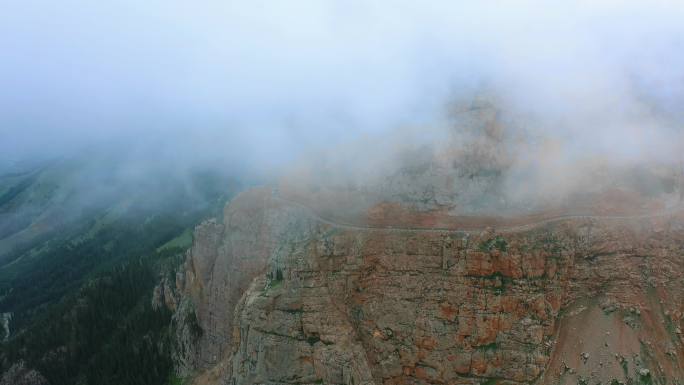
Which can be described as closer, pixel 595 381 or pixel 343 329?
pixel 595 381

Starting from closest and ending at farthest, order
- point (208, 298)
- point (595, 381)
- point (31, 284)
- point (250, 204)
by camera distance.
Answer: point (595, 381) → point (250, 204) → point (208, 298) → point (31, 284)

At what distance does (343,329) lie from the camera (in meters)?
57.9

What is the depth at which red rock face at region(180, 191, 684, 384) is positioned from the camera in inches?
2101

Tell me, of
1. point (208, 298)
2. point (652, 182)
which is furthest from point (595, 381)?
point (208, 298)

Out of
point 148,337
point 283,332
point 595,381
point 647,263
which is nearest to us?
point 595,381

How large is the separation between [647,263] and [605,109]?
21441 millimetres

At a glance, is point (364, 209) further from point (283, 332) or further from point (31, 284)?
point (31, 284)

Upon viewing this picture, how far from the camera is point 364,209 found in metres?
63.3

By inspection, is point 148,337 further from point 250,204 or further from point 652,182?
point 652,182

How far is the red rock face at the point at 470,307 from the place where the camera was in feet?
175

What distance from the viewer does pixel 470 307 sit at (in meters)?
55.3

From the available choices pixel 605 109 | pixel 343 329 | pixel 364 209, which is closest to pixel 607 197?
pixel 605 109

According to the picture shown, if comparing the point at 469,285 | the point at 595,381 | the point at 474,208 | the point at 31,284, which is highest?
the point at 474,208

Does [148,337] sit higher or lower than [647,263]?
lower
